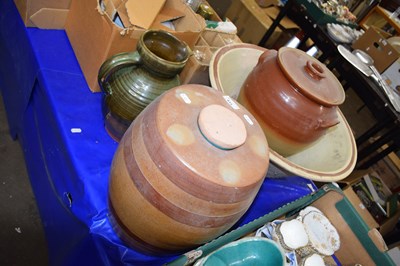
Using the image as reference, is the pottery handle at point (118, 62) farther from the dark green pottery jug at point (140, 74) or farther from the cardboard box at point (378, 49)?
the cardboard box at point (378, 49)

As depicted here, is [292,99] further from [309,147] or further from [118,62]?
[118,62]

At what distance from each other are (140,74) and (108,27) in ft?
0.70

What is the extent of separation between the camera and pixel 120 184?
0.54m

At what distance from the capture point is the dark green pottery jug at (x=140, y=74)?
659 millimetres

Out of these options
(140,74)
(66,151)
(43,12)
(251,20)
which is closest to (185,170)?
(140,74)

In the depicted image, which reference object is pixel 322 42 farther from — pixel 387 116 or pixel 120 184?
pixel 120 184

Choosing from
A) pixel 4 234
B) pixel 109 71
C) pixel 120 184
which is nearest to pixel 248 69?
pixel 109 71

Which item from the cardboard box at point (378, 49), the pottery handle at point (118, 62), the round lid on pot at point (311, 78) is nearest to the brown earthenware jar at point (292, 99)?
the round lid on pot at point (311, 78)

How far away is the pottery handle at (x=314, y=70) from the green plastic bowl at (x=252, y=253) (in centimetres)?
41

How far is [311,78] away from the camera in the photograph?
73 cm

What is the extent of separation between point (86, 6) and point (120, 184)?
0.60 metres

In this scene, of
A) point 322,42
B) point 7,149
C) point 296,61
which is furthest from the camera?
point 322,42

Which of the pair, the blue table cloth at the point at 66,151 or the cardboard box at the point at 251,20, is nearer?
the blue table cloth at the point at 66,151

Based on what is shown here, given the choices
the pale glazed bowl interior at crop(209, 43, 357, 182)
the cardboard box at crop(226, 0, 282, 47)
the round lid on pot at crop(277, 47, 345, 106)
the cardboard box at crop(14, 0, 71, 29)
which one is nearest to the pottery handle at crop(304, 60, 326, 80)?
the round lid on pot at crop(277, 47, 345, 106)
